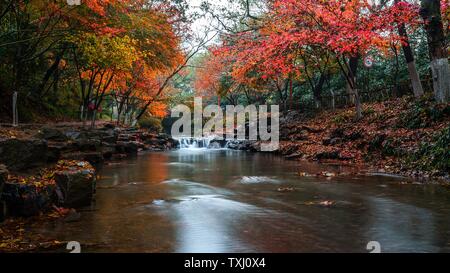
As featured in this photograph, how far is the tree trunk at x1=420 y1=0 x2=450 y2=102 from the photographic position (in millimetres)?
12773

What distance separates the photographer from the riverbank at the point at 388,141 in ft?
36.6

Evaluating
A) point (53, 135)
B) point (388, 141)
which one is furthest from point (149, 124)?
point (388, 141)

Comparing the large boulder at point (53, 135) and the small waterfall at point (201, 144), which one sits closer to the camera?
the large boulder at point (53, 135)

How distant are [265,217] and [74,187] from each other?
3811 millimetres

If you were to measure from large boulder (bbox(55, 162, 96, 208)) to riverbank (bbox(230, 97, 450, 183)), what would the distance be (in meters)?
8.81

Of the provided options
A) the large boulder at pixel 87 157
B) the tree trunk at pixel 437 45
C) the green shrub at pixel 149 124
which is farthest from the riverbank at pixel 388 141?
the green shrub at pixel 149 124

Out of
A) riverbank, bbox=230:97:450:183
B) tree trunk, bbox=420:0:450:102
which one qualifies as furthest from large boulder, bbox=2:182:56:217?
tree trunk, bbox=420:0:450:102

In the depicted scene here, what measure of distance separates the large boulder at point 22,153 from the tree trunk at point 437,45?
40.9 ft

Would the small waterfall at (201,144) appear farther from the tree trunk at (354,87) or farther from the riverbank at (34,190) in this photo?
the riverbank at (34,190)

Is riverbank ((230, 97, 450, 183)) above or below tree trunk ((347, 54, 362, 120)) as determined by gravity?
below

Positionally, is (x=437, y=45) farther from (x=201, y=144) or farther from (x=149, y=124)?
(x=149, y=124)

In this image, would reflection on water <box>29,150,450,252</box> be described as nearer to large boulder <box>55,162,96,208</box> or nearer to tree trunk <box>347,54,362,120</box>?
large boulder <box>55,162,96,208</box>
